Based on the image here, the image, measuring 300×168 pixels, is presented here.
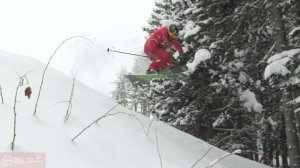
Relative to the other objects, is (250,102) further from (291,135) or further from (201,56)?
(291,135)

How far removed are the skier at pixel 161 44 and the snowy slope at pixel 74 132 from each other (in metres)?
4.42

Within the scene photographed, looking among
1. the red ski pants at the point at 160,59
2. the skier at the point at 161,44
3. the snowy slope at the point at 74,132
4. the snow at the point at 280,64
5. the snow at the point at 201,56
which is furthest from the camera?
the snow at the point at 201,56

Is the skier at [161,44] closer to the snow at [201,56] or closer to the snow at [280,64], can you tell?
the snow at [201,56]

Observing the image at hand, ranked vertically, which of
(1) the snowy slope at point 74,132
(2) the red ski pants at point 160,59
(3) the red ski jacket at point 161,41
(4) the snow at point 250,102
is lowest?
(1) the snowy slope at point 74,132

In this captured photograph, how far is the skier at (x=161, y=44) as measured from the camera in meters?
9.82

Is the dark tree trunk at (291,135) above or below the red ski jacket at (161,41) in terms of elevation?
below

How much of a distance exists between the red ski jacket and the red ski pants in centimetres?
17

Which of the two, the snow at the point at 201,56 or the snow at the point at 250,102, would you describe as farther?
the snow at the point at 250,102

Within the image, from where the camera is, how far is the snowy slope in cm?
308

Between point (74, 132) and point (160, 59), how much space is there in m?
7.10

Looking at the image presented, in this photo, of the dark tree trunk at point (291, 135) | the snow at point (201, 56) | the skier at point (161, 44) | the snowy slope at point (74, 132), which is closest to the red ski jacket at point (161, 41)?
the skier at point (161, 44)

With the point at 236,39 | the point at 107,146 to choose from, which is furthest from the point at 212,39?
the point at 107,146

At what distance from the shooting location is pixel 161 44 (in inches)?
394

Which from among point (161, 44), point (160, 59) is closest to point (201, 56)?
point (160, 59)
